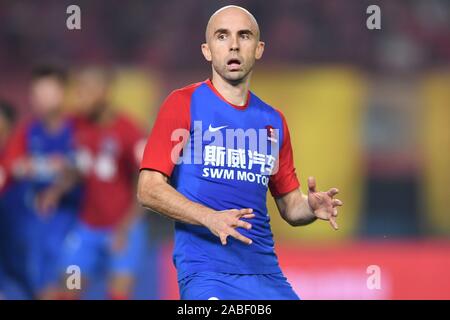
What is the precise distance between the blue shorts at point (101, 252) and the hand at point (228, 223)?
6328 mm

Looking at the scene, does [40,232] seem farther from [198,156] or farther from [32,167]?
[198,156]

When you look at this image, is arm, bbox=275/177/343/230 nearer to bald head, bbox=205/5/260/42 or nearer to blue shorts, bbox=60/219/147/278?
bald head, bbox=205/5/260/42

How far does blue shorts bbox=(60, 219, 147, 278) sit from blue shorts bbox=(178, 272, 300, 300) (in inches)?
227

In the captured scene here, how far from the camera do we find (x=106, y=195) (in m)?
11.6

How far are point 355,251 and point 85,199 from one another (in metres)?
3.47

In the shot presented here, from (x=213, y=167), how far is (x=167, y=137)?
1.06 feet

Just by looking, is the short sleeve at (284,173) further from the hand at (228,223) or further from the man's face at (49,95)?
the man's face at (49,95)

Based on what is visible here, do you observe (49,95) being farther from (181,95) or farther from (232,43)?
(232,43)

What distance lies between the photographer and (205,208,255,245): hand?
16.7ft

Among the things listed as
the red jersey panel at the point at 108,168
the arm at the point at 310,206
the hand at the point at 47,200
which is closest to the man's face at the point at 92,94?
the red jersey panel at the point at 108,168

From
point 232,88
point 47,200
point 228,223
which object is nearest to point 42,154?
point 47,200

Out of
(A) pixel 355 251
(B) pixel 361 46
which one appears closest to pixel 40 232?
(A) pixel 355 251

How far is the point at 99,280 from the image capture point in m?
11.4

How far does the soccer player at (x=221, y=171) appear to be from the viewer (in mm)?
5539
